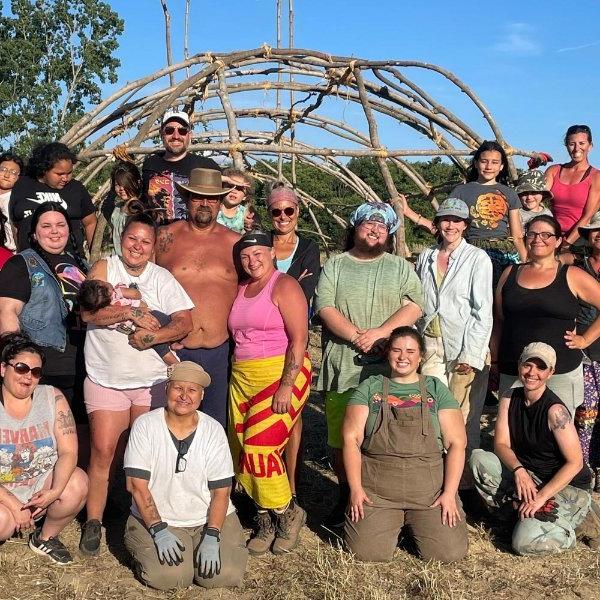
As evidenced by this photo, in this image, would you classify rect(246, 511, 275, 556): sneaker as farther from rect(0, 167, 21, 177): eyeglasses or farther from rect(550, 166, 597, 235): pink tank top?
rect(0, 167, 21, 177): eyeglasses

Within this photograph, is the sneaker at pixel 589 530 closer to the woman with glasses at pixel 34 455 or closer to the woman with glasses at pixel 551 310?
the woman with glasses at pixel 551 310

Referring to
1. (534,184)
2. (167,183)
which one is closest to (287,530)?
(167,183)

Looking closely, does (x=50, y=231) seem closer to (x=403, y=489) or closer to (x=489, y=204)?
(x=403, y=489)

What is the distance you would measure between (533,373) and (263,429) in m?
1.45

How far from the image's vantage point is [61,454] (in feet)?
12.2

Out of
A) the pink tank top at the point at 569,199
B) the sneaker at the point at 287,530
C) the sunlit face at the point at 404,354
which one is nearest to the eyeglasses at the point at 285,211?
the sunlit face at the point at 404,354

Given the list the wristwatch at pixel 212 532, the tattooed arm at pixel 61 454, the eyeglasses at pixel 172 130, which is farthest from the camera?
the eyeglasses at pixel 172 130

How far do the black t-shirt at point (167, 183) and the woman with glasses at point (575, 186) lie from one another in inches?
104

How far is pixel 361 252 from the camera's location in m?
4.03

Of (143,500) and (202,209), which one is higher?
(202,209)

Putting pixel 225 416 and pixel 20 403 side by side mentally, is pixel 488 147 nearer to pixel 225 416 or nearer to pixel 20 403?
pixel 225 416

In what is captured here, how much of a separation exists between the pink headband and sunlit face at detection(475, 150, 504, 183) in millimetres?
1546

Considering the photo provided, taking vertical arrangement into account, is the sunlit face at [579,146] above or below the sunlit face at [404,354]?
above

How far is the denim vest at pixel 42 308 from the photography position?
Result: 3.80 meters
